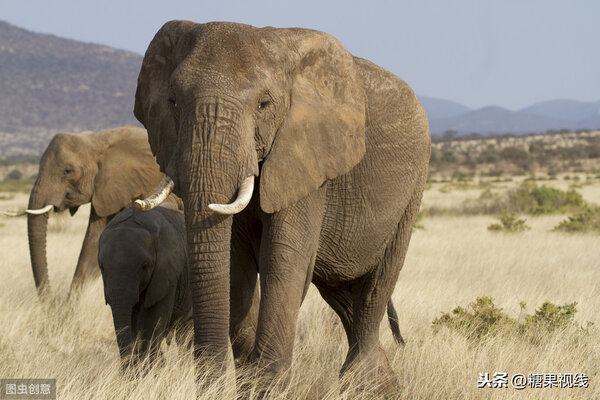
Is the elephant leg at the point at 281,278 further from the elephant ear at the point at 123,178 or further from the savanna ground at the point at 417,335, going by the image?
the elephant ear at the point at 123,178

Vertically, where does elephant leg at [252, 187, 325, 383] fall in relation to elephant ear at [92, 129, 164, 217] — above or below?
above

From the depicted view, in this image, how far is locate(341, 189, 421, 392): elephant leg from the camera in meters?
5.29

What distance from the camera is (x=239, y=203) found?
11.5 feet

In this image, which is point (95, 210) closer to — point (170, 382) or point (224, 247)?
point (170, 382)

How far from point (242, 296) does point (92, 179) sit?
4.79 m

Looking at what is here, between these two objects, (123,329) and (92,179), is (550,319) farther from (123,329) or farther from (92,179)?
(92,179)

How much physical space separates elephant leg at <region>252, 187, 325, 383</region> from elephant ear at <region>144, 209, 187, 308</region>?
73.6 inches

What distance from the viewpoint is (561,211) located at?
19234mm

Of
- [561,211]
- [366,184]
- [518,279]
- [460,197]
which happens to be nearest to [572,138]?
[460,197]

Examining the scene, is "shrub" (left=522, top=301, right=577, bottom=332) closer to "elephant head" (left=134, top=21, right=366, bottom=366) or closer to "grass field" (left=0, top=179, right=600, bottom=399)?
"grass field" (left=0, top=179, right=600, bottom=399)

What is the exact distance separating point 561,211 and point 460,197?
7.15 metres

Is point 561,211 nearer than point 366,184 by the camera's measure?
No

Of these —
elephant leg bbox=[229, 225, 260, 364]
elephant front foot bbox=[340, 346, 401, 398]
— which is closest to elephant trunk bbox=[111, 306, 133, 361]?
elephant leg bbox=[229, 225, 260, 364]

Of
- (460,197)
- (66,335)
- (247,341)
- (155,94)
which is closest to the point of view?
(155,94)
